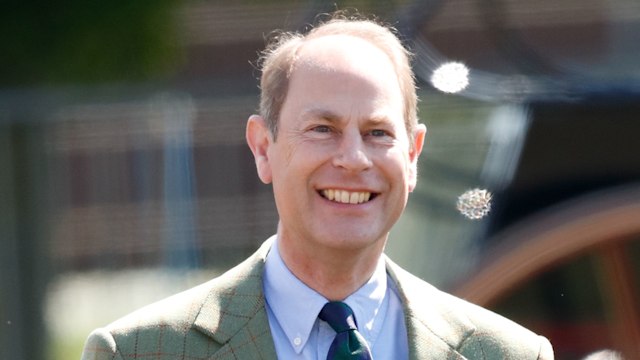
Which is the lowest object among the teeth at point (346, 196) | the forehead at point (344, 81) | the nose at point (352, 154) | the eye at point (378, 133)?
the teeth at point (346, 196)

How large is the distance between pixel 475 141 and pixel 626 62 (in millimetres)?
393

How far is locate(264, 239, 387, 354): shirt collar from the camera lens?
6.82 ft

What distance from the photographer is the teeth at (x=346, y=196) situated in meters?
2.03

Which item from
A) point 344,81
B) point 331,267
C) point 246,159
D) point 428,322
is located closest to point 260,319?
point 331,267

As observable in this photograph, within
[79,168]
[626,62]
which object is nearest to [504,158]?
[626,62]

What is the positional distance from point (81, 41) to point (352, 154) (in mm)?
1509

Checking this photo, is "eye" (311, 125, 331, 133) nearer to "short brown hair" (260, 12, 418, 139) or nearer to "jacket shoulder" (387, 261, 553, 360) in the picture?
"short brown hair" (260, 12, 418, 139)

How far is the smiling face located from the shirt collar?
59mm

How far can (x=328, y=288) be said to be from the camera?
6.88ft

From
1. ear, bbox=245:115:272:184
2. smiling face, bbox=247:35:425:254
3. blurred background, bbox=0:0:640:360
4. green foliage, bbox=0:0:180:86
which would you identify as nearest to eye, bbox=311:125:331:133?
smiling face, bbox=247:35:425:254

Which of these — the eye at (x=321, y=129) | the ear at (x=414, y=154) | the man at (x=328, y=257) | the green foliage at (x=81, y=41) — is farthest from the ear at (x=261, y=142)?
the green foliage at (x=81, y=41)

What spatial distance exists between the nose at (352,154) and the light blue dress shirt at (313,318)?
0.63ft

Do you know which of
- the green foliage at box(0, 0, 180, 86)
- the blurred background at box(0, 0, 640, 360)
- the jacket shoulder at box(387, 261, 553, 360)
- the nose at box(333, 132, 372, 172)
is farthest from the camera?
the green foliage at box(0, 0, 180, 86)

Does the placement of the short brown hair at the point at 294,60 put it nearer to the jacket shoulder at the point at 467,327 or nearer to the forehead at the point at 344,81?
the forehead at the point at 344,81
